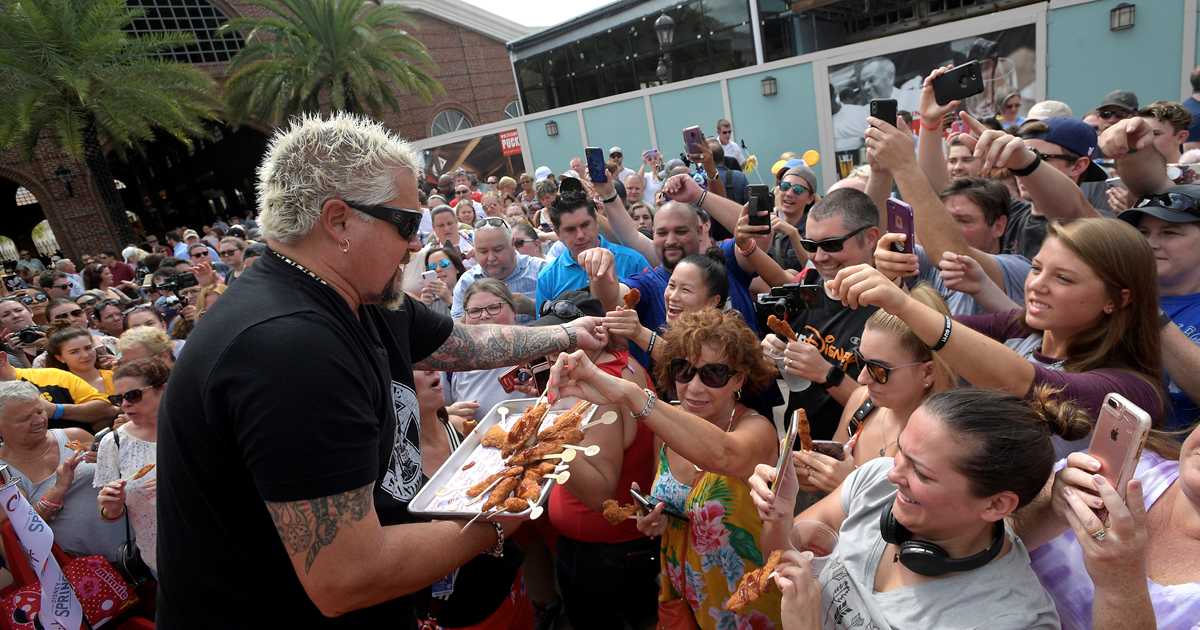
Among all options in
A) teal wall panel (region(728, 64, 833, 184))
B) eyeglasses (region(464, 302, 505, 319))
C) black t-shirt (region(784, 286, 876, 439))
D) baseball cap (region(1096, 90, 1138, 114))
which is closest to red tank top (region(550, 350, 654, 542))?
black t-shirt (region(784, 286, 876, 439))

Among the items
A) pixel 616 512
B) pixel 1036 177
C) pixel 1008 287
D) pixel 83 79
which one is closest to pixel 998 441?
pixel 616 512

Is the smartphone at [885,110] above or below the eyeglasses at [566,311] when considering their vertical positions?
above

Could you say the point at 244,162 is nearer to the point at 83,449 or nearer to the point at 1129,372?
the point at 83,449

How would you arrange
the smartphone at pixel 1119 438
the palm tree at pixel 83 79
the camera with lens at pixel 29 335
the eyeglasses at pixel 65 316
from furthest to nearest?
1. the palm tree at pixel 83 79
2. the eyeglasses at pixel 65 316
3. the camera with lens at pixel 29 335
4. the smartphone at pixel 1119 438

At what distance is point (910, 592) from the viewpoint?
62.7 inches

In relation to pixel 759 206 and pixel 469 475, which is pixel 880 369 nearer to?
pixel 469 475

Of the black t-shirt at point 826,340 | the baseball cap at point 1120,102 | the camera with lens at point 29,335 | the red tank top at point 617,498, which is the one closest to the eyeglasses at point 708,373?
the red tank top at point 617,498

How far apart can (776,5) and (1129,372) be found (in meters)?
17.7

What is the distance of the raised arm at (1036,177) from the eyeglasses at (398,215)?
2.68m

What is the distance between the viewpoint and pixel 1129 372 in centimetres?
197

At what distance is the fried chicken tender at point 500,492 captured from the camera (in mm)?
1854

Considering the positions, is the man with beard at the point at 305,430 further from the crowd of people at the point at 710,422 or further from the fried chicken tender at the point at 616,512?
the fried chicken tender at the point at 616,512

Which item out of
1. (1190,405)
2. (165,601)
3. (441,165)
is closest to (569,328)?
(165,601)

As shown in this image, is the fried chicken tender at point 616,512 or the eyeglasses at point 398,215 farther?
the fried chicken tender at point 616,512
